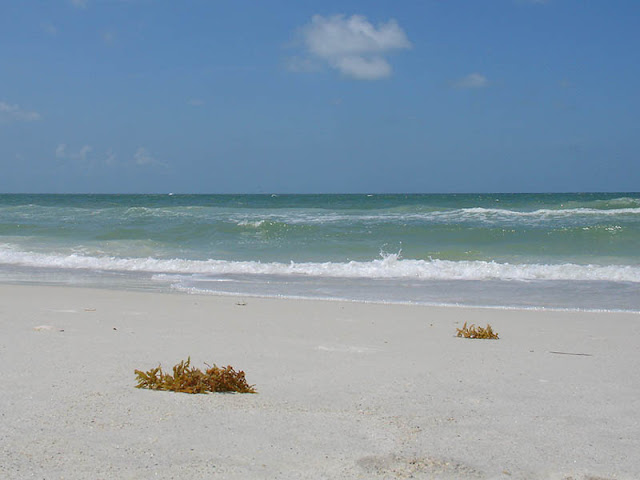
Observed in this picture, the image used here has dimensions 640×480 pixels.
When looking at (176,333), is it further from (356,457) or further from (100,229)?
(100,229)

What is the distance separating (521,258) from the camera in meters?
14.4

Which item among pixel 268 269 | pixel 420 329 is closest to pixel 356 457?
pixel 420 329

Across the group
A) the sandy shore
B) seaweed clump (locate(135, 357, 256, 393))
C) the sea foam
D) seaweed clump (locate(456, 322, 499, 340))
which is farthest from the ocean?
seaweed clump (locate(135, 357, 256, 393))

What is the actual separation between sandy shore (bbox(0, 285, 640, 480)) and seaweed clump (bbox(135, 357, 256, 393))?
3.2 inches

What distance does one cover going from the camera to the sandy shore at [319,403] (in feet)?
8.54

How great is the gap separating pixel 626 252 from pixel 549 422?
14.2 meters

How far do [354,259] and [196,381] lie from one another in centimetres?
1122

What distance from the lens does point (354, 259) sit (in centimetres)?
1467

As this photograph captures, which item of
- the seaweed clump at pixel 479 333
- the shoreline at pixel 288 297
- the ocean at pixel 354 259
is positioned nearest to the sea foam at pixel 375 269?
the ocean at pixel 354 259

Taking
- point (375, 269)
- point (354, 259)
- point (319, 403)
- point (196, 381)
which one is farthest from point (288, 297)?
point (354, 259)

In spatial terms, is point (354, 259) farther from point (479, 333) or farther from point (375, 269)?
point (479, 333)

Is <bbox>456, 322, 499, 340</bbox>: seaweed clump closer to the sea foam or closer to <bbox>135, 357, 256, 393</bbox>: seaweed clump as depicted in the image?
<bbox>135, 357, 256, 393</bbox>: seaweed clump

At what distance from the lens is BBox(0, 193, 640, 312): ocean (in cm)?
983

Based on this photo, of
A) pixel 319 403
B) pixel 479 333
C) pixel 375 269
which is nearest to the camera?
pixel 319 403
